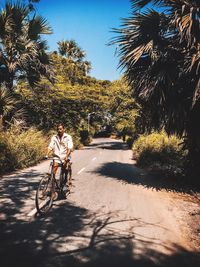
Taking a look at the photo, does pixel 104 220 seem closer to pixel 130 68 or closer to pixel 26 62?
pixel 130 68

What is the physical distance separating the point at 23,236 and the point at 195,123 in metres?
7.76

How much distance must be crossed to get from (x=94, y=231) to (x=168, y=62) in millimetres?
7080

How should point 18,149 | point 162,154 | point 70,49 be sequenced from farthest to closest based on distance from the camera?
point 70,49 < point 162,154 < point 18,149

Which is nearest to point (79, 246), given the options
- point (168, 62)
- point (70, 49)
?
point (168, 62)

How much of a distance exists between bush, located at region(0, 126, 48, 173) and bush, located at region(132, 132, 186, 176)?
20.9 feet

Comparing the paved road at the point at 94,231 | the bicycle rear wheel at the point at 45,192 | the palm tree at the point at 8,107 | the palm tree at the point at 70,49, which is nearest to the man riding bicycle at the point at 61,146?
the bicycle rear wheel at the point at 45,192

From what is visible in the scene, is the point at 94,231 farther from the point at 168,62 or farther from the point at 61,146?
the point at 168,62

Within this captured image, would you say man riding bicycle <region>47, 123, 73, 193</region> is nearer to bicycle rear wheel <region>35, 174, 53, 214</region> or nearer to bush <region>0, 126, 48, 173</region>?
bicycle rear wheel <region>35, 174, 53, 214</region>

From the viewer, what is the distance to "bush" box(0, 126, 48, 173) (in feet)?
43.6

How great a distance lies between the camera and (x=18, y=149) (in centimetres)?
1461

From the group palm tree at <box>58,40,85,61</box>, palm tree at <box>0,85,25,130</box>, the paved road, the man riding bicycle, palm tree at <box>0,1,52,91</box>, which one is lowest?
the paved road

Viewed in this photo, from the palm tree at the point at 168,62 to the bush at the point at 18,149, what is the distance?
6145mm

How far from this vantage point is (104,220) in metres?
6.69

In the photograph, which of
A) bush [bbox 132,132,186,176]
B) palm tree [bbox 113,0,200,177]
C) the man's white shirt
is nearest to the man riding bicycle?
the man's white shirt
